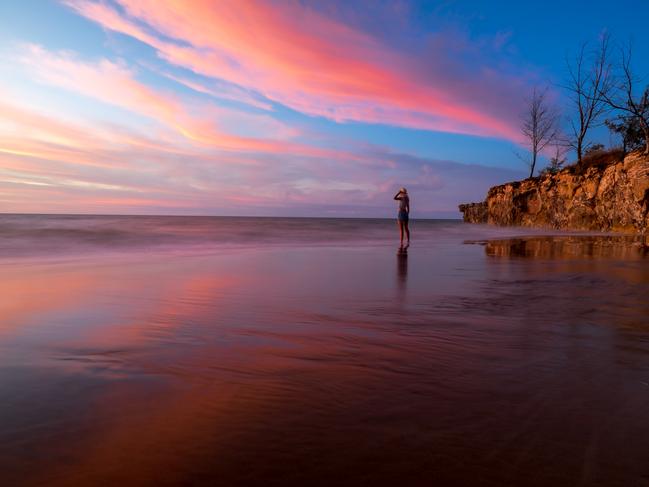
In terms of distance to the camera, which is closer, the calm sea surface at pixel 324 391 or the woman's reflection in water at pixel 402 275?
the calm sea surface at pixel 324 391

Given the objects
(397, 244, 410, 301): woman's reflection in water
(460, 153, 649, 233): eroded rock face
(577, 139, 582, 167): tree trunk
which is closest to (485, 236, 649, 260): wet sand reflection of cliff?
(397, 244, 410, 301): woman's reflection in water

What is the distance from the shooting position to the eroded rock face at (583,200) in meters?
23.0

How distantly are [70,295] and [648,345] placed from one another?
6197 mm

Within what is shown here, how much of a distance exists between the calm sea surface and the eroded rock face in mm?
23421

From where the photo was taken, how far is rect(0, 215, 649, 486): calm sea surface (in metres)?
1.58

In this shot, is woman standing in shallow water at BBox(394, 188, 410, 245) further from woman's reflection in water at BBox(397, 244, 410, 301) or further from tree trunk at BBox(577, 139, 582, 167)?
tree trunk at BBox(577, 139, 582, 167)

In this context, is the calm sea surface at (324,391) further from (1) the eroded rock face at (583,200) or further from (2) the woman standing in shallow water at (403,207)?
(1) the eroded rock face at (583,200)

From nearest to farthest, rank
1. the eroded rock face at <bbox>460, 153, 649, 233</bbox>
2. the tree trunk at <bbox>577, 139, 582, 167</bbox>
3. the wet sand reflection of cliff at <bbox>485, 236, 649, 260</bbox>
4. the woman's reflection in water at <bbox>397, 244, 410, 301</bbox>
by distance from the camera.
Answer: the woman's reflection in water at <bbox>397, 244, 410, 301</bbox> < the wet sand reflection of cliff at <bbox>485, 236, 649, 260</bbox> < the eroded rock face at <bbox>460, 153, 649, 233</bbox> < the tree trunk at <bbox>577, 139, 582, 167</bbox>

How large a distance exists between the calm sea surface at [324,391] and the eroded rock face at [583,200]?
23.4 m

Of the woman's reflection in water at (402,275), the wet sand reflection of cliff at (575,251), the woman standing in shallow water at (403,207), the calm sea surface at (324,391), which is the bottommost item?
the calm sea surface at (324,391)

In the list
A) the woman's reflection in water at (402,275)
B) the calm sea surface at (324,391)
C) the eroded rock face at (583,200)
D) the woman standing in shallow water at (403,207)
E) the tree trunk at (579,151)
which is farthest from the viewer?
the tree trunk at (579,151)

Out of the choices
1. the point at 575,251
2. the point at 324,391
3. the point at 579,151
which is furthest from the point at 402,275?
the point at 579,151

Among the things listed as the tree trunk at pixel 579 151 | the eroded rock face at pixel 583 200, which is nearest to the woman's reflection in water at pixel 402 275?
the eroded rock face at pixel 583 200

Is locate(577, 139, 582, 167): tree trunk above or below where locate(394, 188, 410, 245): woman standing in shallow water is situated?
above
